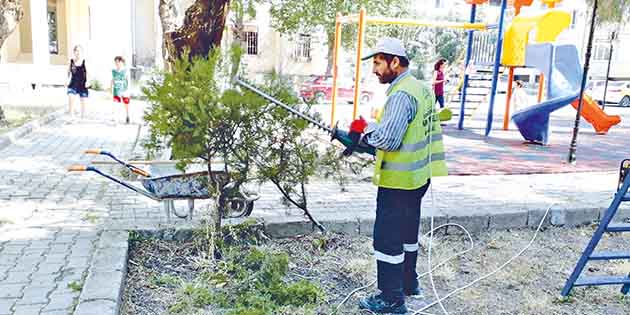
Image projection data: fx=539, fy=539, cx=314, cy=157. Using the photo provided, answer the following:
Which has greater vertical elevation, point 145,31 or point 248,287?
point 145,31

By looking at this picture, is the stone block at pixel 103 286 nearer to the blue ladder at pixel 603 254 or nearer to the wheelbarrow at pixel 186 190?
the wheelbarrow at pixel 186 190

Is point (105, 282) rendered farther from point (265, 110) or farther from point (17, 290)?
point (265, 110)

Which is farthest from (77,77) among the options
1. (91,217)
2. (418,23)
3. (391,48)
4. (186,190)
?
(391,48)

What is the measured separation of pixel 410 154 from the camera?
3.30 meters

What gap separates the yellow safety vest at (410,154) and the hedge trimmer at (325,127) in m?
0.12

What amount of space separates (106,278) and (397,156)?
198cm

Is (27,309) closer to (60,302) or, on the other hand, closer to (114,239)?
(60,302)

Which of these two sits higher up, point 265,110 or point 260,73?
point 260,73

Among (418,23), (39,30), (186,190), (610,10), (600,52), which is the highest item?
(610,10)

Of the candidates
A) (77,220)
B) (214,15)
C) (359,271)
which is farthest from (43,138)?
(359,271)

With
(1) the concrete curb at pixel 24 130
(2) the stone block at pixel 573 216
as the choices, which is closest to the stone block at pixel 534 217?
(2) the stone block at pixel 573 216

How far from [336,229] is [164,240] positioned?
148 cm

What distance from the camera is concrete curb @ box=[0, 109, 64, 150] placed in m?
8.59

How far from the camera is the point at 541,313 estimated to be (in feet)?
11.9
